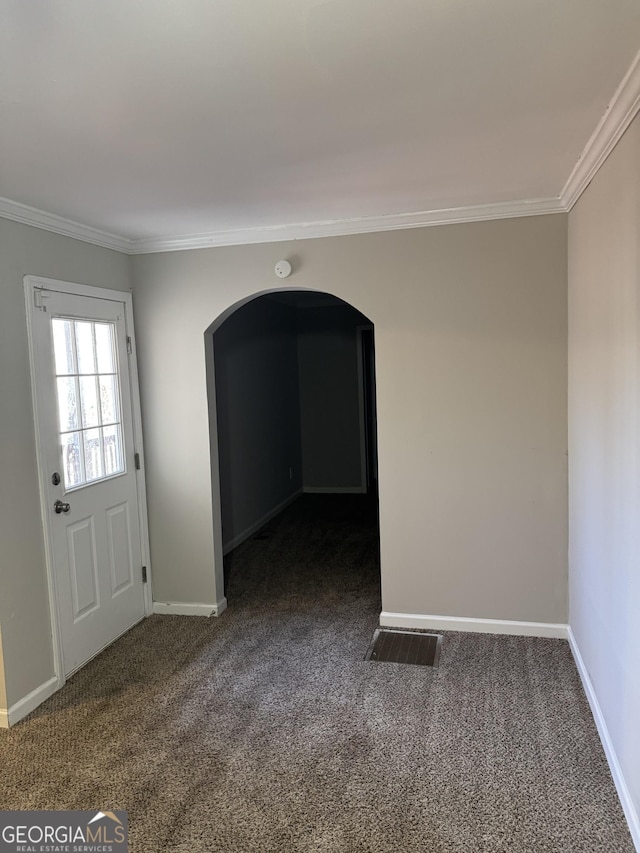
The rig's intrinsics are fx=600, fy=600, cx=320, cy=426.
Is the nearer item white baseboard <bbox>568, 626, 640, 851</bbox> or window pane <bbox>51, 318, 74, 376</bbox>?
white baseboard <bbox>568, 626, 640, 851</bbox>

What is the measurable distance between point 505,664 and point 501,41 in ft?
9.13

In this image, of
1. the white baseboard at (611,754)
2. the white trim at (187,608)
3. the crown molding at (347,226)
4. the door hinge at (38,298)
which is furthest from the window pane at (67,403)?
the white baseboard at (611,754)

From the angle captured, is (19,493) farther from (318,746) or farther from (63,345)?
(318,746)

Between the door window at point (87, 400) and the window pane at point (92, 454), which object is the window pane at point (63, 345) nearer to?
the door window at point (87, 400)

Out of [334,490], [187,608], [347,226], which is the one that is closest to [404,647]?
[187,608]

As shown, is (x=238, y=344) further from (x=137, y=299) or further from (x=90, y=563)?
(x=90, y=563)

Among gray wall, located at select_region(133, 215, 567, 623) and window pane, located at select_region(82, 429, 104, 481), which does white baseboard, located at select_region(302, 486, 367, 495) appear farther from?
window pane, located at select_region(82, 429, 104, 481)

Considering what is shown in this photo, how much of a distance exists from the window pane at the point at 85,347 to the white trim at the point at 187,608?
5.31 ft

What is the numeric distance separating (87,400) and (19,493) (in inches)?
27.8

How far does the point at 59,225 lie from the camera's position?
3.10 m

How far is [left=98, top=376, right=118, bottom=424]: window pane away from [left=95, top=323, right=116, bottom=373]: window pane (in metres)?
0.06

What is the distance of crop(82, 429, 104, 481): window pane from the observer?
3.38 meters

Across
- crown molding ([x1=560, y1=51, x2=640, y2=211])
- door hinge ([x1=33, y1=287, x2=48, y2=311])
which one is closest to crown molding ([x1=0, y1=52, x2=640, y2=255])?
crown molding ([x1=560, y1=51, x2=640, y2=211])

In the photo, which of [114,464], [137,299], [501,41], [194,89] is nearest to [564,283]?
[501,41]
